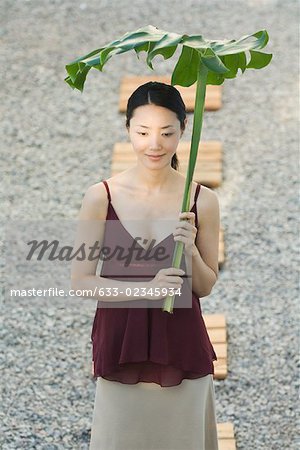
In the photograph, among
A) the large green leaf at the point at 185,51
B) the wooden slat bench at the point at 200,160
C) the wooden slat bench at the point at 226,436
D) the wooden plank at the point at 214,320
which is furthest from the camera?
the wooden slat bench at the point at 200,160

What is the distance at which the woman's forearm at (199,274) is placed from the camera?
2691 millimetres

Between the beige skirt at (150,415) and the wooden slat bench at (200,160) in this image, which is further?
the wooden slat bench at (200,160)

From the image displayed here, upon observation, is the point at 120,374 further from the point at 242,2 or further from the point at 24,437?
the point at 242,2

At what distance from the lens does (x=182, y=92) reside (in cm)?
607

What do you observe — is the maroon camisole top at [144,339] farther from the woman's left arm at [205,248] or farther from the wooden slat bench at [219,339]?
the wooden slat bench at [219,339]

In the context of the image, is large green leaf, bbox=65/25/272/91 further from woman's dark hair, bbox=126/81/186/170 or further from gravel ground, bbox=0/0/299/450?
gravel ground, bbox=0/0/299/450

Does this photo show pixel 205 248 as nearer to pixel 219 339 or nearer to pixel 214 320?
pixel 219 339

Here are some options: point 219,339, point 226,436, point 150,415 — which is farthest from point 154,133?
point 219,339

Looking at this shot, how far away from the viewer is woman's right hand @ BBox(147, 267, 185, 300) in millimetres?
2613

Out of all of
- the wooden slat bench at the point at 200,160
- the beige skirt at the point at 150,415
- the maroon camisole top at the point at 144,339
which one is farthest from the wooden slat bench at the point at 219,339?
the maroon camisole top at the point at 144,339

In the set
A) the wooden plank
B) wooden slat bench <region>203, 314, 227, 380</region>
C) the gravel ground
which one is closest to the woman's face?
the gravel ground

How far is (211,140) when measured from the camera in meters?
5.89

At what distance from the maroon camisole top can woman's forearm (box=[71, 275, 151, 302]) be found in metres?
0.04

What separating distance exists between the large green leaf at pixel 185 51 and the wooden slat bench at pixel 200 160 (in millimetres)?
2773
